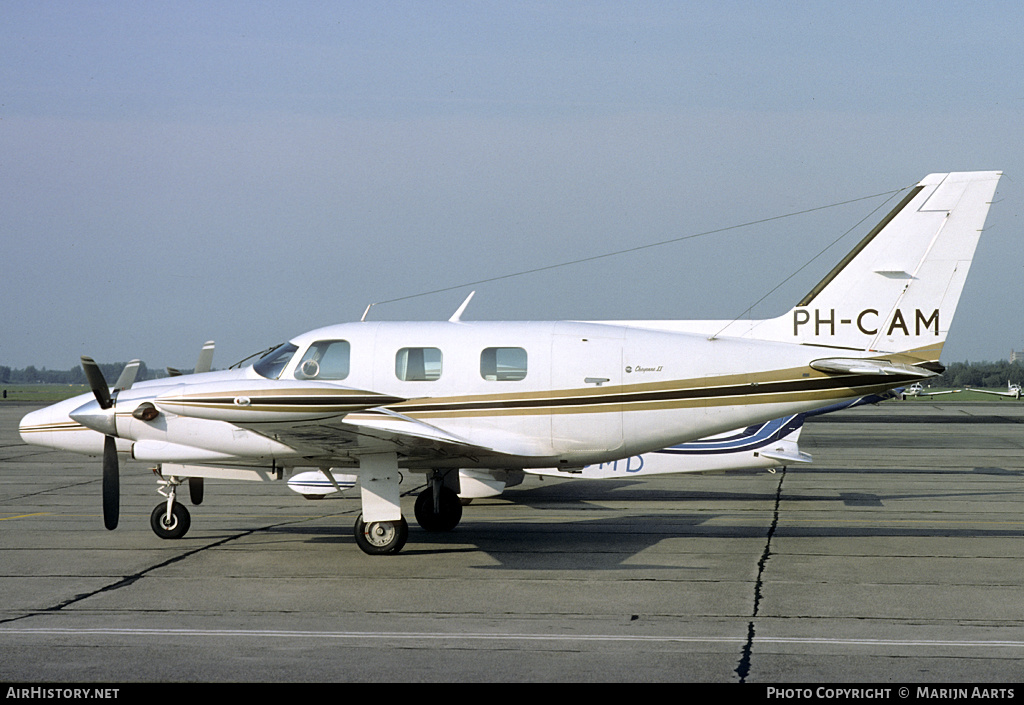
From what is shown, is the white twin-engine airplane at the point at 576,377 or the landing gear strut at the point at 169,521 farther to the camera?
the landing gear strut at the point at 169,521

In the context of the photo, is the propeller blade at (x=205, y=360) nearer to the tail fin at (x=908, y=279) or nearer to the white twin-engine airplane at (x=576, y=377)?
the white twin-engine airplane at (x=576, y=377)

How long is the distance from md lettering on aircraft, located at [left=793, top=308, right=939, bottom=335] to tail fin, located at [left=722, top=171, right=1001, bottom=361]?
0.01m

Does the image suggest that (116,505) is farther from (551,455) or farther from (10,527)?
(551,455)

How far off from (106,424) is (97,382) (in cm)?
65

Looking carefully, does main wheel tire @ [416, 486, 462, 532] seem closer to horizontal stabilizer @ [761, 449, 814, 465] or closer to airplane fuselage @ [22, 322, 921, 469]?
airplane fuselage @ [22, 322, 921, 469]

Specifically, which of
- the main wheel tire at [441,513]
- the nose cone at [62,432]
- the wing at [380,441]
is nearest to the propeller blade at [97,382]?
the nose cone at [62,432]

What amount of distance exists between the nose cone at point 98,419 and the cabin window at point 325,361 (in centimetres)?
244

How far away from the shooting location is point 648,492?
67.9 ft

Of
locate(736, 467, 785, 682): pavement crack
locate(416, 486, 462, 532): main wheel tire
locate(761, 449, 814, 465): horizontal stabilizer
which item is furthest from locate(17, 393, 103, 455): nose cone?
locate(761, 449, 814, 465): horizontal stabilizer

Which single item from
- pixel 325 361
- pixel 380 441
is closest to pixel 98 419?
pixel 325 361

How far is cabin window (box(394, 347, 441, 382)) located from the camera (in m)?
13.6

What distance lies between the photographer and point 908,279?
13859mm

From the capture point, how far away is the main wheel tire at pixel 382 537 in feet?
43.0

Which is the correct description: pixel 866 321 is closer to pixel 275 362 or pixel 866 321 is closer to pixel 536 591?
pixel 536 591
